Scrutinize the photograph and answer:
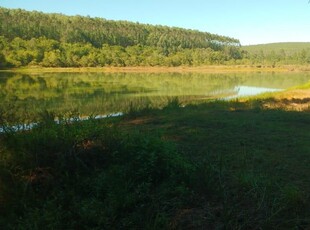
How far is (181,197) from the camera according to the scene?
17.7ft

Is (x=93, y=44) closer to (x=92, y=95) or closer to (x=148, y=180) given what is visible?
(x=92, y=95)

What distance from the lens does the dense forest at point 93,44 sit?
9694 cm

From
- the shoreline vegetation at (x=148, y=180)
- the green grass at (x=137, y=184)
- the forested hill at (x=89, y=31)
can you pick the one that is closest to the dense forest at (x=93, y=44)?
the forested hill at (x=89, y=31)

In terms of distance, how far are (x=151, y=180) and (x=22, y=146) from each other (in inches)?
85.4

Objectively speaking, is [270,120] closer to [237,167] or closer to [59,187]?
[237,167]

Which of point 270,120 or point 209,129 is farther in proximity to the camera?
point 270,120

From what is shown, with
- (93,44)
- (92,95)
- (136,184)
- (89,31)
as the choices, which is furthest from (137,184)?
(89,31)

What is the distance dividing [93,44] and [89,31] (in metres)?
13.3

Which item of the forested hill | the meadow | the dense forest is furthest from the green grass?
the forested hill

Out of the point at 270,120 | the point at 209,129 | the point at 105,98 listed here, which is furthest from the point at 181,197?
the point at 105,98

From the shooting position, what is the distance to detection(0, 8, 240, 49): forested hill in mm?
126562

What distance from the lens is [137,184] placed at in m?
5.69

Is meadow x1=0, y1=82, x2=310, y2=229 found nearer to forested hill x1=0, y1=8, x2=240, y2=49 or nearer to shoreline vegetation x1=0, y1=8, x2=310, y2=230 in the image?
shoreline vegetation x1=0, y1=8, x2=310, y2=230

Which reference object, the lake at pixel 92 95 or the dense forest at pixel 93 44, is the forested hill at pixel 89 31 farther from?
the lake at pixel 92 95
